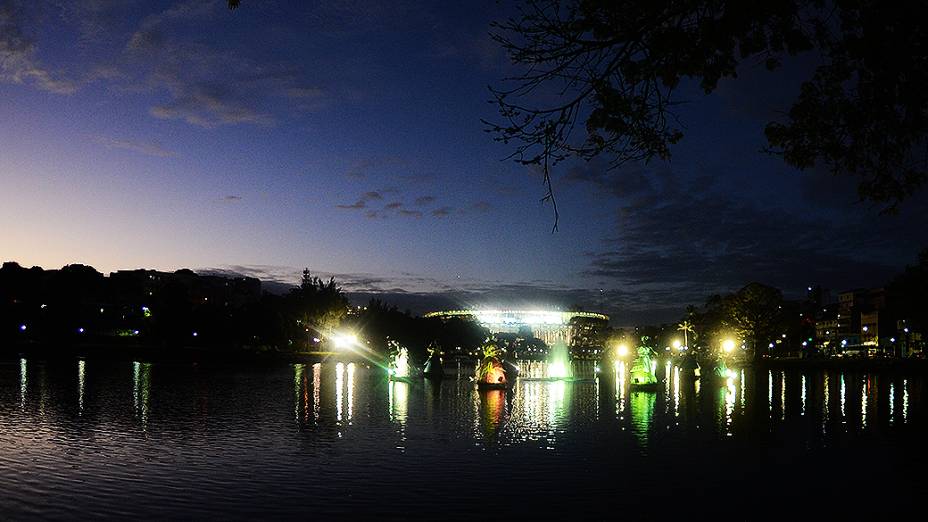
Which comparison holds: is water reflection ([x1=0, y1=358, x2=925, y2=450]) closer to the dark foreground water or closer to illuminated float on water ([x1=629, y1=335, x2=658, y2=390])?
the dark foreground water

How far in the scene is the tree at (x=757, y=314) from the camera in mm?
115688

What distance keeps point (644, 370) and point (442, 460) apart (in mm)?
25731

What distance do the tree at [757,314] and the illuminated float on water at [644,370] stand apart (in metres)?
80.4

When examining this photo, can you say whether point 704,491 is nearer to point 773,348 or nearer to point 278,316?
point 278,316

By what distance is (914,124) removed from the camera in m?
11.1

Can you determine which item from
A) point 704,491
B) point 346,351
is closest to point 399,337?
point 346,351

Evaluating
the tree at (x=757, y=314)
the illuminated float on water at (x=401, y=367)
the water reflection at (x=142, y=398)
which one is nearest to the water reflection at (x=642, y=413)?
the water reflection at (x=142, y=398)

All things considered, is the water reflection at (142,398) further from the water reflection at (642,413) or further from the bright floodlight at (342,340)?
the bright floodlight at (342,340)

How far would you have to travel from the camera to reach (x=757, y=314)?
11638 centimetres

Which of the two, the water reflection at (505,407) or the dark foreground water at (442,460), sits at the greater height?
the dark foreground water at (442,460)

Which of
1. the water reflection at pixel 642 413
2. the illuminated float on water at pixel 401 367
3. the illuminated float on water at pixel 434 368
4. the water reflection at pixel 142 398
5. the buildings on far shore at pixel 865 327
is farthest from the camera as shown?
the buildings on far shore at pixel 865 327

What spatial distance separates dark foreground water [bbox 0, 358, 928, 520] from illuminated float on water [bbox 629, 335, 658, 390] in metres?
9.67

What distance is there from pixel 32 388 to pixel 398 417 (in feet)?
57.5

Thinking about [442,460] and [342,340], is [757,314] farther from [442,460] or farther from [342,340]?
[442,460]
